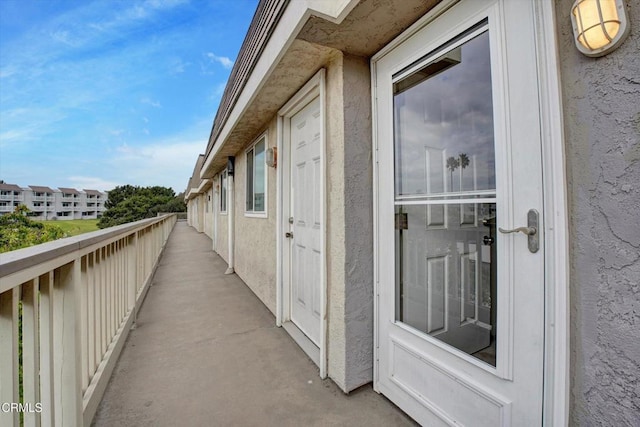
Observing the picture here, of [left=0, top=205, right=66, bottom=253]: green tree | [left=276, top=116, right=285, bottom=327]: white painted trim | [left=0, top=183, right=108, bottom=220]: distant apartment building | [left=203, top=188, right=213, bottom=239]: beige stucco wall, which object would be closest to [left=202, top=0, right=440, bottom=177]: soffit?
[left=276, top=116, right=285, bottom=327]: white painted trim

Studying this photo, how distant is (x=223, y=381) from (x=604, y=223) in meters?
2.34

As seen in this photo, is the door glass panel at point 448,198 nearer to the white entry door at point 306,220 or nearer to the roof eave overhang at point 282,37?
the roof eave overhang at point 282,37

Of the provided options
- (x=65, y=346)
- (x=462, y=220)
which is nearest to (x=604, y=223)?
(x=462, y=220)

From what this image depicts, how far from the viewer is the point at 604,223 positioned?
0.92 metres

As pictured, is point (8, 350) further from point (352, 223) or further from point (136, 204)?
point (136, 204)

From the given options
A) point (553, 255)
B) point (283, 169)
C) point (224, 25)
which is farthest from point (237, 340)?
point (224, 25)

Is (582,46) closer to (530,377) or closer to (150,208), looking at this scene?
(530,377)

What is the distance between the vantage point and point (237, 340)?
274 cm

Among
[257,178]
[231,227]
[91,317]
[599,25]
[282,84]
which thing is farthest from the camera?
[231,227]

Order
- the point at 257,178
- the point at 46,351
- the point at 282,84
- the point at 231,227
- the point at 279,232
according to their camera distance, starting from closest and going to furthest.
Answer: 1. the point at 46,351
2. the point at 282,84
3. the point at 279,232
4. the point at 257,178
5. the point at 231,227

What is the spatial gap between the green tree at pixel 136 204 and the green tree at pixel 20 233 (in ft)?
109

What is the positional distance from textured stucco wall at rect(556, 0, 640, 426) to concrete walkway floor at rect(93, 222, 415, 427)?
42.1 inches

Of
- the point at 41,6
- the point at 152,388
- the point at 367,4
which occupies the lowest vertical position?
the point at 152,388

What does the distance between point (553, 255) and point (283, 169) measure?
2.51 m
